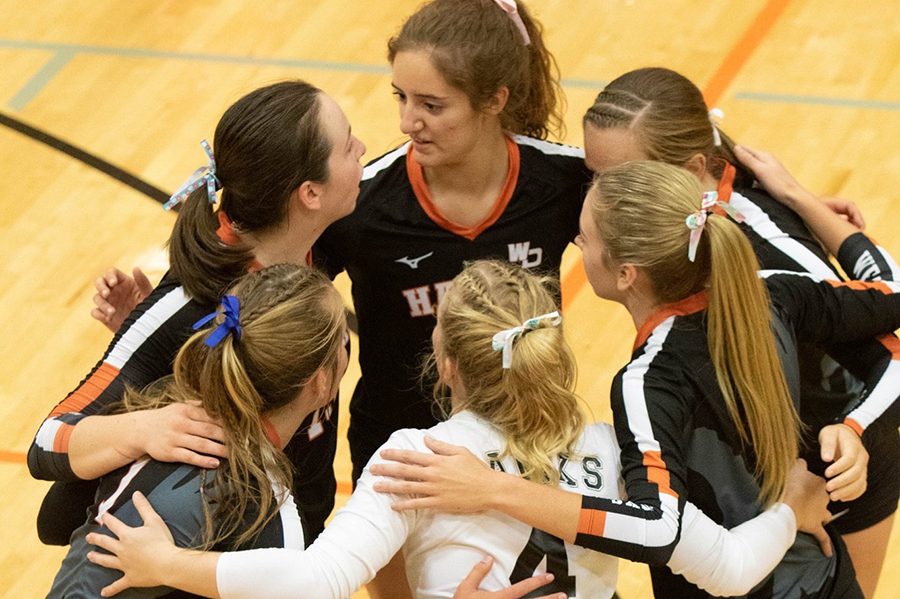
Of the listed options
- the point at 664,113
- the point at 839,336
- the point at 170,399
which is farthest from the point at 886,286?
the point at 170,399

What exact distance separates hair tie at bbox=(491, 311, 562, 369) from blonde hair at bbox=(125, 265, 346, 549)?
31 cm

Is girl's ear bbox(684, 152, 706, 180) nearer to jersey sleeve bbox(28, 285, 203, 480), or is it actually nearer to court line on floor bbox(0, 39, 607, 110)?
jersey sleeve bbox(28, 285, 203, 480)

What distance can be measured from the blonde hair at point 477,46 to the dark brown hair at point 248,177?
1.15 feet

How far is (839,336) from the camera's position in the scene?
8.60 feet

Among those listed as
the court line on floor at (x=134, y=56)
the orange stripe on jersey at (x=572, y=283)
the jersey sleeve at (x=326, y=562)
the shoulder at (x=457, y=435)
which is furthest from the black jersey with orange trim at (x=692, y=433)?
the court line on floor at (x=134, y=56)

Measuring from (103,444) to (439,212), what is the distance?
101cm

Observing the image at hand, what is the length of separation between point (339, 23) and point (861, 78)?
2.27 meters

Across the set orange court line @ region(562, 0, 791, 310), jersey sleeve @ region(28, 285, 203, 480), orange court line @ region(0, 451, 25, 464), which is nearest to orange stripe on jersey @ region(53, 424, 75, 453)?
jersey sleeve @ region(28, 285, 203, 480)

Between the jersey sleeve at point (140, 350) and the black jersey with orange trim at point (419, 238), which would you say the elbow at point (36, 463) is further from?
the black jersey with orange trim at point (419, 238)

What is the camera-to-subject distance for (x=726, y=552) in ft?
7.60

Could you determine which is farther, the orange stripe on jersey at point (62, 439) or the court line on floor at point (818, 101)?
the court line on floor at point (818, 101)

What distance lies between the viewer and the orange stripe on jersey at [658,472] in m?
2.24

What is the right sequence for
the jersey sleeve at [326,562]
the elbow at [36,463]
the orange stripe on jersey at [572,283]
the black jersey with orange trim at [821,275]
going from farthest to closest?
1. the orange stripe on jersey at [572,283]
2. the black jersey with orange trim at [821,275]
3. the elbow at [36,463]
4. the jersey sleeve at [326,562]

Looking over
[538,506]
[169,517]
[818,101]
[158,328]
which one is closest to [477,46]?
[158,328]
